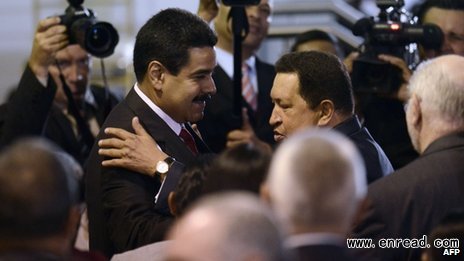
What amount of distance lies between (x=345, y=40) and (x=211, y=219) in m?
5.72

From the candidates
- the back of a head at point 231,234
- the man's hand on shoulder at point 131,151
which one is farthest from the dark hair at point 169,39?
the back of a head at point 231,234

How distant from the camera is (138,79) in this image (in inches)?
180

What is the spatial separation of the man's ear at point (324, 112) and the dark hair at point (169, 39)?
1.60 feet

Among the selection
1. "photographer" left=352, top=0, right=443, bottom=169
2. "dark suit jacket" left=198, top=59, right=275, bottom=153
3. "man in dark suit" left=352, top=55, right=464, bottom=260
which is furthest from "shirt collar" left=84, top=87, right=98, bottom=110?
"man in dark suit" left=352, top=55, right=464, bottom=260

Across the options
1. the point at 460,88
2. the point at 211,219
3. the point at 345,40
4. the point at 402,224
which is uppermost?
the point at 211,219

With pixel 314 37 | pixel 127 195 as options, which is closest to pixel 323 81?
pixel 127 195

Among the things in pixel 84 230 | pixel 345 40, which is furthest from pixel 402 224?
pixel 345 40

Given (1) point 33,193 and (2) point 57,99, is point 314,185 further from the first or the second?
(2) point 57,99

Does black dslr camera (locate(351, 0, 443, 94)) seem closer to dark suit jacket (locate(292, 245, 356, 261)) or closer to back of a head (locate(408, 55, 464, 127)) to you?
back of a head (locate(408, 55, 464, 127))

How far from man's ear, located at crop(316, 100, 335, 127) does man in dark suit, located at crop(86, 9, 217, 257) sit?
0.38 m

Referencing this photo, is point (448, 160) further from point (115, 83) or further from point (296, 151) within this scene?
point (115, 83)

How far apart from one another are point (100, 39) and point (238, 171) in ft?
6.45

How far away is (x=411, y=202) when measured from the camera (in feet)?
13.4

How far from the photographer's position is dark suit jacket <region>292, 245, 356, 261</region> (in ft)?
10.0
